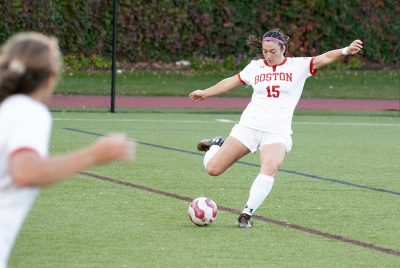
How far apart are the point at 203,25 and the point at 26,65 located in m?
29.7

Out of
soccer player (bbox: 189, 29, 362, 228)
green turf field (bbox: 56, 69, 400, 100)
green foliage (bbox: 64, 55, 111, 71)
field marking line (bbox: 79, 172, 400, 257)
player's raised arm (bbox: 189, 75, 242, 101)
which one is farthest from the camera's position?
green foliage (bbox: 64, 55, 111, 71)

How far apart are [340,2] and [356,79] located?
3182 mm

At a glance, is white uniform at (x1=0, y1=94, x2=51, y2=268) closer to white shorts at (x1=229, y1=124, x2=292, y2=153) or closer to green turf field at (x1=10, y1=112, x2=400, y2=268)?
green turf field at (x1=10, y1=112, x2=400, y2=268)

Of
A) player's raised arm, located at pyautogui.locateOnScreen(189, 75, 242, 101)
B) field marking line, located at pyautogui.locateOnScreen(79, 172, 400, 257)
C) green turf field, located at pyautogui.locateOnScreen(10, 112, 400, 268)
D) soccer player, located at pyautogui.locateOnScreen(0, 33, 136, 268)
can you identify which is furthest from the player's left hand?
soccer player, located at pyautogui.locateOnScreen(0, 33, 136, 268)

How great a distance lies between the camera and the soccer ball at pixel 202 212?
33.2 ft

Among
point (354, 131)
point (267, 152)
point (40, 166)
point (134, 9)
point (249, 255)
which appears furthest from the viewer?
point (134, 9)

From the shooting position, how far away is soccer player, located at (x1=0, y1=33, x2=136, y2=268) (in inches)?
181

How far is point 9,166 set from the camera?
183 inches

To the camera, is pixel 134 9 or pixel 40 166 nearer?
pixel 40 166

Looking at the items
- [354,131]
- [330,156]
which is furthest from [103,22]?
[330,156]

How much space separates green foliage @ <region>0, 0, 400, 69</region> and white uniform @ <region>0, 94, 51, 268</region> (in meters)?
26.6

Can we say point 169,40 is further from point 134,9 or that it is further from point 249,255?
point 249,255

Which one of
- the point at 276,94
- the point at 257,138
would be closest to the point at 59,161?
the point at 257,138

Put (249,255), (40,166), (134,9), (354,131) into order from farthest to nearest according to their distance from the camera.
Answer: (134,9), (354,131), (249,255), (40,166)
